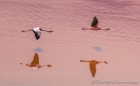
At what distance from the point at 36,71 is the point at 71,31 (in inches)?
16.6

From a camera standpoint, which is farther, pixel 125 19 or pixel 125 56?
pixel 125 19

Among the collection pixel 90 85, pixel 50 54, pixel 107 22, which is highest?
pixel 107 22

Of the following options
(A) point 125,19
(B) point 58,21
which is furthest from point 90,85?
(A) point 125,19

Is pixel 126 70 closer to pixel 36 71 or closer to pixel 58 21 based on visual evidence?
pixel 36 71

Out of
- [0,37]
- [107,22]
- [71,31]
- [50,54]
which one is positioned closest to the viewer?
[50,54]

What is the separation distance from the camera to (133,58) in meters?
1.46

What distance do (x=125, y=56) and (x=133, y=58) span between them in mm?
44

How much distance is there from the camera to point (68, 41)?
1554 millimetres

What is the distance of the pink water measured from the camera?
4.33 feet

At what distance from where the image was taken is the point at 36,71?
4.38 ft

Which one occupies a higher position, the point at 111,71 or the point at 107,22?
the point at 107,22

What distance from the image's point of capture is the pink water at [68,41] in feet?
4.33

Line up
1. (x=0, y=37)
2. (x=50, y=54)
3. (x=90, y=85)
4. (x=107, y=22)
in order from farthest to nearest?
(x=107, y=22), (x=0, y=37), (x=50, y=54), (x=90, y=85)

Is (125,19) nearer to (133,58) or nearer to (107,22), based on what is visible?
(107,22)
